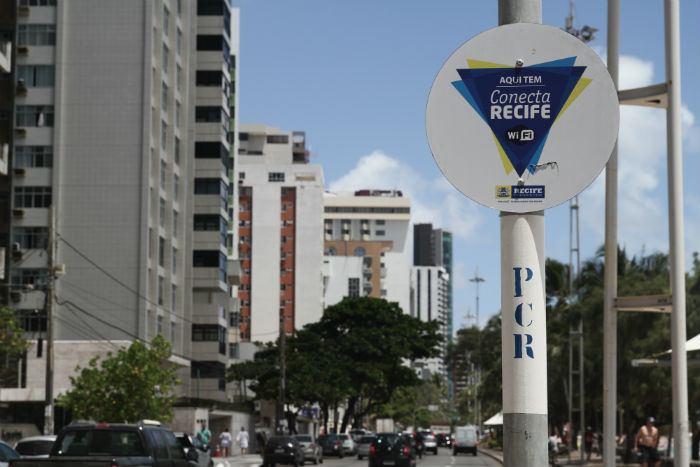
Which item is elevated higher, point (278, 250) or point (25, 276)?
point (278, 250)

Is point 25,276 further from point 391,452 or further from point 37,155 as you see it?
point 391,452

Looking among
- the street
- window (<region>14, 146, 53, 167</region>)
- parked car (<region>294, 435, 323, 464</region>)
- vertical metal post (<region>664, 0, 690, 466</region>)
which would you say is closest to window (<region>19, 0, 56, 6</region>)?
window (<region>14, 146, 53, 167</region>)

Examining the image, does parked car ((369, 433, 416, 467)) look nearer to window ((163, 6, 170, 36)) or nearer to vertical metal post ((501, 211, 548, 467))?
window ((163, 6, 170, 36))

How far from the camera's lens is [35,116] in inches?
2265

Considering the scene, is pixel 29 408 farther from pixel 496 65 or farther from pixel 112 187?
pixel 496 65

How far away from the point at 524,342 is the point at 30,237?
5535 cm

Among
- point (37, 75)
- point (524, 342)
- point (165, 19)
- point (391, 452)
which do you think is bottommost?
point (391, 452)

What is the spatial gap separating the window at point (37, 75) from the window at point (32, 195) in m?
5.65

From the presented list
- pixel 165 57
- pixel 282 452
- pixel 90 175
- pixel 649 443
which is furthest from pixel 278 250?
pixel 649 443

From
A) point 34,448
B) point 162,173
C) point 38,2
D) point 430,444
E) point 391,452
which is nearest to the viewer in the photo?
point 34,448

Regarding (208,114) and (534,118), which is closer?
(534,118)

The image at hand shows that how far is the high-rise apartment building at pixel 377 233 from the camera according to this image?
175 m

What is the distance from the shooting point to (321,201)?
13225cm

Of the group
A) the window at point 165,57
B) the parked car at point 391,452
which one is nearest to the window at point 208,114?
the window at point 165,57
